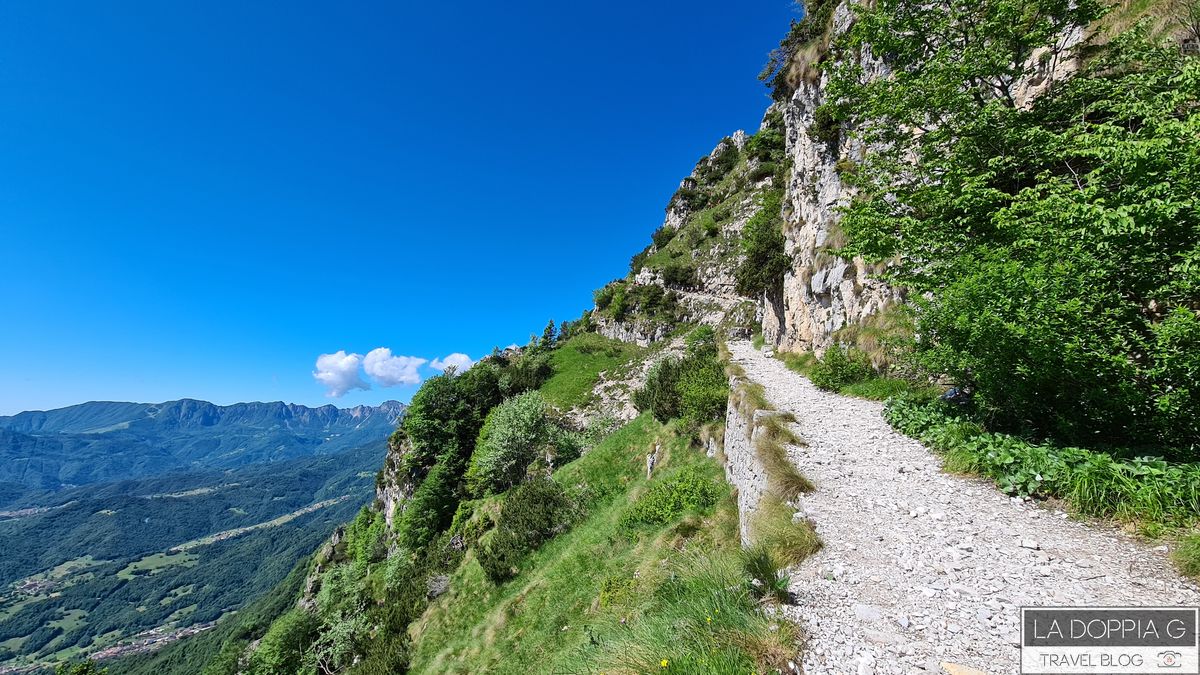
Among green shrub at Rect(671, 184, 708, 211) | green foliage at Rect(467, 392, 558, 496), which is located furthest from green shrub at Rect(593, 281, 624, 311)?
green foliage at Rect(467, 392, 558, 496)

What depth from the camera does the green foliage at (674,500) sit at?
12789 mm

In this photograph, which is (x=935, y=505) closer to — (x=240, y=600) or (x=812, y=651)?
(x=812, y=651)

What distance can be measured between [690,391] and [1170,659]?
14754 millimetres

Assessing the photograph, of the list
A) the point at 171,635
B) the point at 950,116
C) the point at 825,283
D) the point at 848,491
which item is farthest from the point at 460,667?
the point at 171,635

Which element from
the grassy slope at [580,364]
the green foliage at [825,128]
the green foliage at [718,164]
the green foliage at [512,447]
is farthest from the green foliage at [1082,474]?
the green foliage at [718,164]

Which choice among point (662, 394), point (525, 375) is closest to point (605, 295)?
point (525, 375)

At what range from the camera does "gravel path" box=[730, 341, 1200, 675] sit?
423cm

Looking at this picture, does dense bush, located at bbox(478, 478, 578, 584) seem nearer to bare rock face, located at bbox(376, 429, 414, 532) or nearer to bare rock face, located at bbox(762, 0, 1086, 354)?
bare rock face, located at bbox(762, 0, 1086, 354)

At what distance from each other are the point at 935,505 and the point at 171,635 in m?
257

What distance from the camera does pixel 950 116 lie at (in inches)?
479

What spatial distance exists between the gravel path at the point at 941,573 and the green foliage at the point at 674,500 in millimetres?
4844

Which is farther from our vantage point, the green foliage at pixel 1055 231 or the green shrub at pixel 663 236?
the green shrub at pixel 663 236

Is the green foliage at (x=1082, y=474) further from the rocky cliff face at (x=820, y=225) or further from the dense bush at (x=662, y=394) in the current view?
the dense bush at (x=662, y=394)

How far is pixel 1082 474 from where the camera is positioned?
20.4 feet
